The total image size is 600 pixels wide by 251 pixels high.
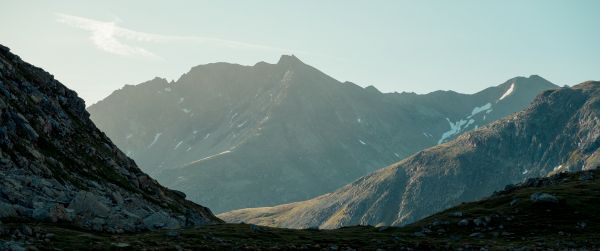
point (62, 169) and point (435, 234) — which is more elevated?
point (62, 169)

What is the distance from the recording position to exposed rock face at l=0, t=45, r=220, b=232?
5316cm

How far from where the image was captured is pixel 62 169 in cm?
6700

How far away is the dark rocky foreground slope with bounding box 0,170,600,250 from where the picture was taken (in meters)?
43.4

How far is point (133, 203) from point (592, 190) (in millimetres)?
68845

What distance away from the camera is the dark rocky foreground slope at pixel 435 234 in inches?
1708

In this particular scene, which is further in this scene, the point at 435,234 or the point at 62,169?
the point at 435,234

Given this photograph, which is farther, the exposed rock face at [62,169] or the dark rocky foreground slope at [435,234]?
the exposed rock face at [62,169]

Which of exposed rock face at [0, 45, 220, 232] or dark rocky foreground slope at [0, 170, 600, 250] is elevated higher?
exposed rock face at [0, 45, 220, 232]

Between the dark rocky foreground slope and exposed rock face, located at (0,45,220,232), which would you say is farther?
exposed rock face, located at (0,45,220,232)

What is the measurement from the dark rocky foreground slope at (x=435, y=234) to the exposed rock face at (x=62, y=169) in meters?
4.41

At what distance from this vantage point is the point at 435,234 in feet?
247

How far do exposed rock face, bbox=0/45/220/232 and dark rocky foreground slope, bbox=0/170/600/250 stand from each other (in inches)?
174

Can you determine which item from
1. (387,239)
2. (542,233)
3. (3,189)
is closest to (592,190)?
(542,233)

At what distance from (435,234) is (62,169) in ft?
152
